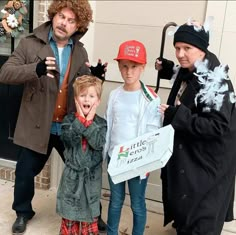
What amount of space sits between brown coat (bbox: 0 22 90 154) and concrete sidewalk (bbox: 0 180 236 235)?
27.7 inches

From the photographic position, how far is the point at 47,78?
2574 millimetres

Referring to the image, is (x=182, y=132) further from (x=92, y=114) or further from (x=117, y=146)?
(x=92, y=114)

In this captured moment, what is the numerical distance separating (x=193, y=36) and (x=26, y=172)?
1563 mm

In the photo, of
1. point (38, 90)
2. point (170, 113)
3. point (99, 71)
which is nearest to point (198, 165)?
point (170, 113)

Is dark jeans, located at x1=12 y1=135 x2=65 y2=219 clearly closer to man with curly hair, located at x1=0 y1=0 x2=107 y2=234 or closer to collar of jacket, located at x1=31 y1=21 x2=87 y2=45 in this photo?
man with curly hair, located at x1=0 y1=0 x2=107 y2=234

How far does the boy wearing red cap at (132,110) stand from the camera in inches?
92.1

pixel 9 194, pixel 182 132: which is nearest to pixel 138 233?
pixel 182 132

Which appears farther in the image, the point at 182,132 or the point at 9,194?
the point at 9,194

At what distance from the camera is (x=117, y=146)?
2279 millimetres

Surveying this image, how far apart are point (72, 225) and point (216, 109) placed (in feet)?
4.34

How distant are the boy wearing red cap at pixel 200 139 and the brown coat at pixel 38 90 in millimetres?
791

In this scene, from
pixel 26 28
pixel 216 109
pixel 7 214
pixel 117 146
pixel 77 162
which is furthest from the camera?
pixel 26 28

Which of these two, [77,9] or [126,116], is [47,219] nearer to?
[126,116]

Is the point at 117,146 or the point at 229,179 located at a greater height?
the point at 117,146
